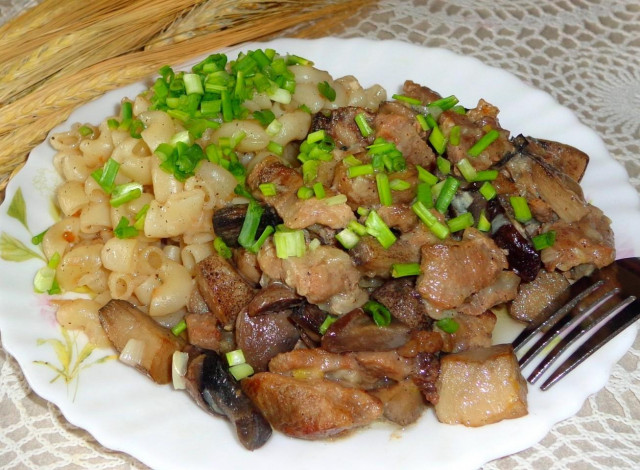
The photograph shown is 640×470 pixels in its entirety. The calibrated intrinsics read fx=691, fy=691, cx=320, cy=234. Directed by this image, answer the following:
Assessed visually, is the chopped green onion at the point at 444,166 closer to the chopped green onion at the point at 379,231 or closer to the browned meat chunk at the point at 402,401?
the chopped green onion at the point at 379,231

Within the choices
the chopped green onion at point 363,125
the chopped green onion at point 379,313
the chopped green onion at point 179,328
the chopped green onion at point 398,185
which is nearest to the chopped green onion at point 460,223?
the chopped green onion at point 398,185

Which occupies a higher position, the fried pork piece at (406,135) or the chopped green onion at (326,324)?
the fried pork piece at (406,135)

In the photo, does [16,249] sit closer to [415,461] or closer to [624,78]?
[415,461]

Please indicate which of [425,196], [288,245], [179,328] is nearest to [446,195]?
[425,196]


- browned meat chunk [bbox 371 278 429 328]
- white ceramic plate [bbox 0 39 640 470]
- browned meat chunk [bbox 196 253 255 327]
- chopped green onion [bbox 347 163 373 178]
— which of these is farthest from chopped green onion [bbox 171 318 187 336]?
chopped green onion [bbox 347 163 373 178]

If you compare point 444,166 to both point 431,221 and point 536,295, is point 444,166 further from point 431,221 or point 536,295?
Result: point 536,295

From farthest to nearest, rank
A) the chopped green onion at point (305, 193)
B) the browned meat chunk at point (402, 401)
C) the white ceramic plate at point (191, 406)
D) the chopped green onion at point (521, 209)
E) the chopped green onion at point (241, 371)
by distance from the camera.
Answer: the chopped green onion at point (521, 209), the chopped green onion at point (305, 193), the chopped green onion at point (241, 371), the browned meat chunk at point (402, 401), the white ceramic plate at point (191, 406)
